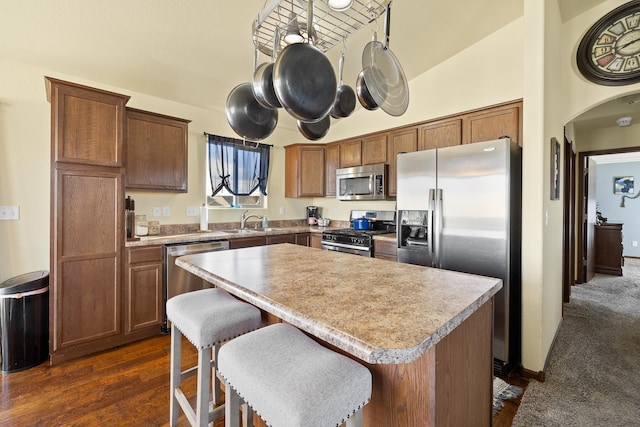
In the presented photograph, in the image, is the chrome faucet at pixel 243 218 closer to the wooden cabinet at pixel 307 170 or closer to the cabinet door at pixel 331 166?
the wooden cabinet at pixel 307 170

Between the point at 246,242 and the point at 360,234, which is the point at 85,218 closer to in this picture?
the point at 246,242

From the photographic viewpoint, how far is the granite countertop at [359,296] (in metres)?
0.76

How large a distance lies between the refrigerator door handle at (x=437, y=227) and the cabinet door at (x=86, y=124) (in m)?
2.81

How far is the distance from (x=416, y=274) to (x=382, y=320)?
0.64 meters

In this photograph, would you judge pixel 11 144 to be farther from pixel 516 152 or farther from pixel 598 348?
pixel 598 348

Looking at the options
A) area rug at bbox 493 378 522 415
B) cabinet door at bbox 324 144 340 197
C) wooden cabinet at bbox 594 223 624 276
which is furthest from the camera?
wooden cabinet at bbox 594 223 624 276

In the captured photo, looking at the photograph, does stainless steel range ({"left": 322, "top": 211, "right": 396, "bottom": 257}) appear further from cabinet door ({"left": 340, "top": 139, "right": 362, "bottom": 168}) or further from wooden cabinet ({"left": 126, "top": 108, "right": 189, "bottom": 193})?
wooden cabinet ({"left": 126, "top": 108, "right": 189, "bottom": 193})

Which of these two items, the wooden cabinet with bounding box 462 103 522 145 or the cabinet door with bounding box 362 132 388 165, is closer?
the wooden cabinet with bounding box 462 103 522 145

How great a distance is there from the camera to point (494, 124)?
9.08 feet

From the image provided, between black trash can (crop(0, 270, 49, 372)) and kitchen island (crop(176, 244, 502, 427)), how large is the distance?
1833mm

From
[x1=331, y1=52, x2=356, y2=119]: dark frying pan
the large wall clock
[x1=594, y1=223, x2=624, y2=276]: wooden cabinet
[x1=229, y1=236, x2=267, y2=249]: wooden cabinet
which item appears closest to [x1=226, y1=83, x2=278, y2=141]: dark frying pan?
[x1=331, y1=52, x2=356, y2=119]: dark frying pan

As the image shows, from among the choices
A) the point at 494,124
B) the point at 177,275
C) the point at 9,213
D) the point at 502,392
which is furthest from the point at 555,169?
the point at 9,213

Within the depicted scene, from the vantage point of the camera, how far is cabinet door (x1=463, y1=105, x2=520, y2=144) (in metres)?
2.64

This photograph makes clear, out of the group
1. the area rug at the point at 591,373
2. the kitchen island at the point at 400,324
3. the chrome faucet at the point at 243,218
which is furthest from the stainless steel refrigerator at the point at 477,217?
the chrome faucet at the point at 243,218
